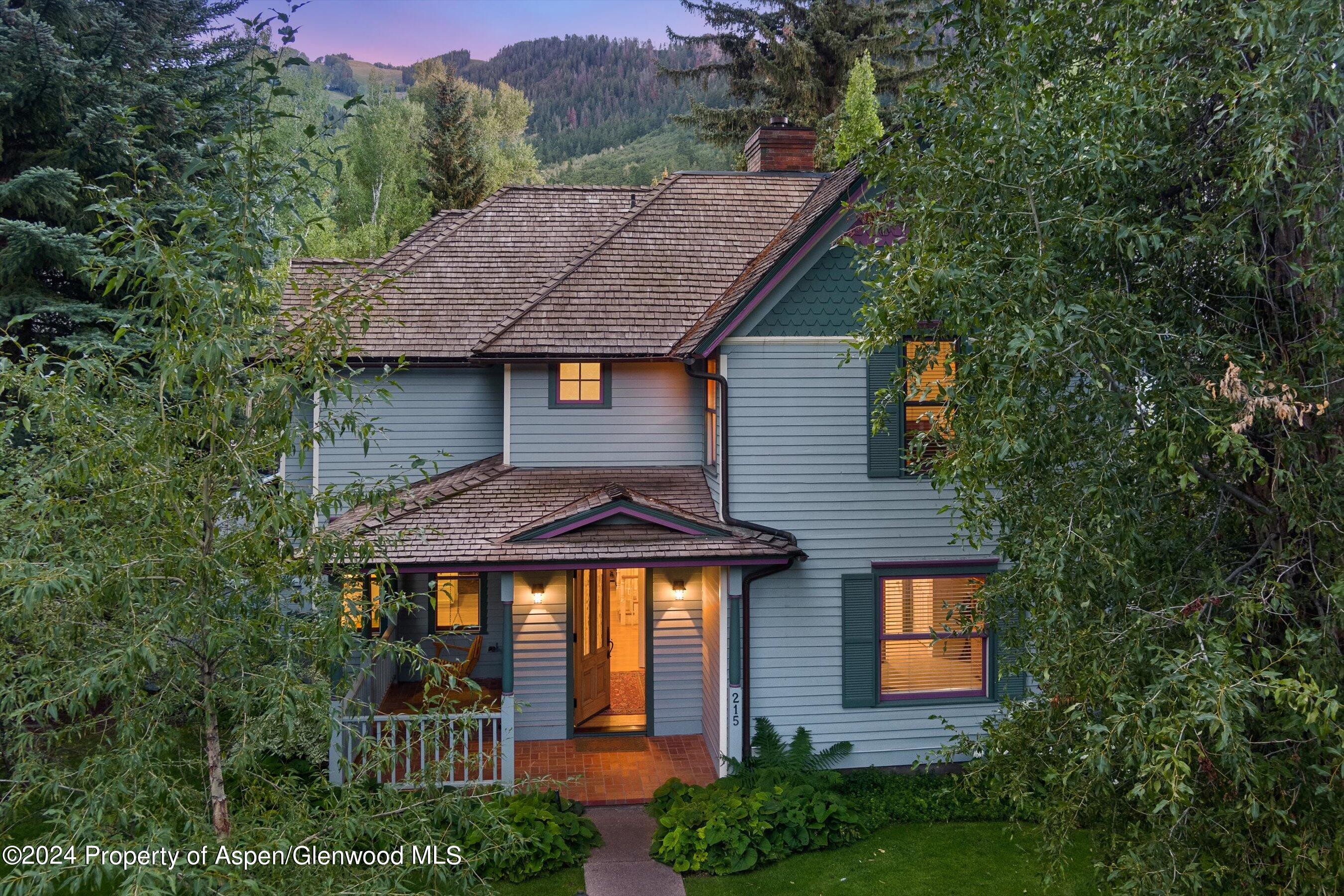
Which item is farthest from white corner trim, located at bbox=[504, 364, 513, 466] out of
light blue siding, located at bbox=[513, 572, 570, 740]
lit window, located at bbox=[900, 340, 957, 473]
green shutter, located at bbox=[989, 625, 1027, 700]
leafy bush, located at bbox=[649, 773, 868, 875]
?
green shutter, located at bbox=[989, 625, 1027, 700]

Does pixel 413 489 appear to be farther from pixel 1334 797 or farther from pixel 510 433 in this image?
pixel 1334 797

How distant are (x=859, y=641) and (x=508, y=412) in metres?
5.77

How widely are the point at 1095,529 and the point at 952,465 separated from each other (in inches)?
39.1

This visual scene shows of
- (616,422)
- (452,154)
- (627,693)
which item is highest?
(452,154)

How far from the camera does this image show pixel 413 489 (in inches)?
495

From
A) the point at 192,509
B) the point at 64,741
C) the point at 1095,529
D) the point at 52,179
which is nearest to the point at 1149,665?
the point at 1095,529

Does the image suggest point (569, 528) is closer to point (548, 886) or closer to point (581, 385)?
point (581, 385)

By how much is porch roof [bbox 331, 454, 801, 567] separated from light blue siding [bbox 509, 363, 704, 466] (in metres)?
0.80

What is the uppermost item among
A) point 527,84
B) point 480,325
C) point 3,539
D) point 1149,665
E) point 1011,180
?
point 527,84

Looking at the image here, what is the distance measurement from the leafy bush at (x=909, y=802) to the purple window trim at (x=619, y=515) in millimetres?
3451

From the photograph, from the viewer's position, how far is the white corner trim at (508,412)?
13.0m

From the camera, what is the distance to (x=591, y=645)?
43.9 ft

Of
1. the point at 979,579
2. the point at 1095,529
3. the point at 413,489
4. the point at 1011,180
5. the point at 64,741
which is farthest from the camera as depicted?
the point at 413,489

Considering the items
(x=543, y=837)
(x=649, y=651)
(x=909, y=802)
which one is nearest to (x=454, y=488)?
(x=649, y=651)
